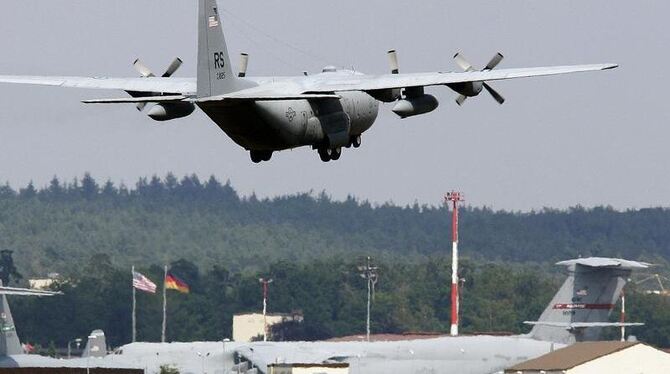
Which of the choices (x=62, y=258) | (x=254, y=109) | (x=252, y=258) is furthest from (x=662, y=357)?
(x=62, y=258)

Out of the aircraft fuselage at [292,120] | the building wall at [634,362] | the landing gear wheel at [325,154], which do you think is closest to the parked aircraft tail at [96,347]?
the building wall at [634,362]

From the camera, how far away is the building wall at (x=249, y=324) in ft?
484

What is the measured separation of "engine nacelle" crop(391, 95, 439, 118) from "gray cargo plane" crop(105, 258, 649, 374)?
115 feet

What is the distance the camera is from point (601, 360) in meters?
78.9

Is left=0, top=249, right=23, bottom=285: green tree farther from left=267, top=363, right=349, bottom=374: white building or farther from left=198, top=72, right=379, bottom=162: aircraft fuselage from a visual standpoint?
left=198, top=72, right=379, bottom=162: aircraft fuselage

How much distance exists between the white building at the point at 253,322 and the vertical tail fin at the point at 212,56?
97592 mm

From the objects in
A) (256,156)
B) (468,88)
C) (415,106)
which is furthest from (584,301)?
(256,156)

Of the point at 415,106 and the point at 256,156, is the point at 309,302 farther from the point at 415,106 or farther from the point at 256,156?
the point at 415,106

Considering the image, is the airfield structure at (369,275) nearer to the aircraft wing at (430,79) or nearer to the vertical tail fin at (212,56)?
the aircraft wing at (430,79)

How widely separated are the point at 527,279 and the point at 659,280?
1747cm

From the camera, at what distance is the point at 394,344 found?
3521 inches

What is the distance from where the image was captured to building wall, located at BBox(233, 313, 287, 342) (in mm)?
147625

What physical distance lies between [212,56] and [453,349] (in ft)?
136

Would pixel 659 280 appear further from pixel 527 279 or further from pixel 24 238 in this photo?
pixel 24 238
